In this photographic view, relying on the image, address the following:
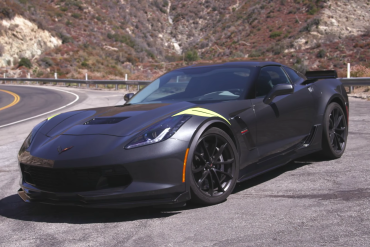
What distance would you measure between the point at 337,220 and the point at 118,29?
66.2 meters

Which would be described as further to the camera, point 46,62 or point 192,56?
point 192,56

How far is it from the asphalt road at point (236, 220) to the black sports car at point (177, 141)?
18cm

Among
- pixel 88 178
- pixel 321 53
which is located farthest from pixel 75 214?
pixel 321 53

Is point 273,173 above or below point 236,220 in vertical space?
below

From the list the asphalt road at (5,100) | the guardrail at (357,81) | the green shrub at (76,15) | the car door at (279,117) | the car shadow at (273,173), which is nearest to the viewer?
the car door at (279,117)

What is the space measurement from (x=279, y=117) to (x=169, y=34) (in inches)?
2739

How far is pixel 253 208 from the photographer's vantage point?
371cm

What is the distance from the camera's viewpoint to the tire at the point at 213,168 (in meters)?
3.70

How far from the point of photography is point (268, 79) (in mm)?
4988

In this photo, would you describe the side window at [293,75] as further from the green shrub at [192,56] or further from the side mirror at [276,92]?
the green shrub at [192,56]

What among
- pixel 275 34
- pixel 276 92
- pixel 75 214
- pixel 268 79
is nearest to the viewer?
pixel 75 214

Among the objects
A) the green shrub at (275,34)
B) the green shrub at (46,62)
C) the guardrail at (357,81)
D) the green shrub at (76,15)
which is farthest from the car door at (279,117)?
the green shrub at (76,15)

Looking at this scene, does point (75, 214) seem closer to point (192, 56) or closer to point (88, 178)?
point (88, 178)

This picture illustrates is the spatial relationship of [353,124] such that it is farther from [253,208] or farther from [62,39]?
[62,39]
